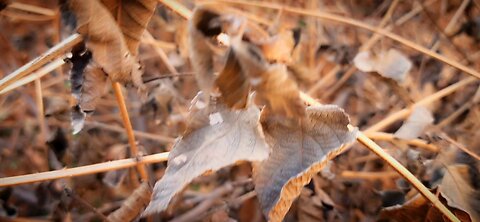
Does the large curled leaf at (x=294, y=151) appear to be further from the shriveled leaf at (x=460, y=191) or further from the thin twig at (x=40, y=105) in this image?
the thin twig at (x=40, y=105)

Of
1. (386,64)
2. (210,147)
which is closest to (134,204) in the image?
(210,147)

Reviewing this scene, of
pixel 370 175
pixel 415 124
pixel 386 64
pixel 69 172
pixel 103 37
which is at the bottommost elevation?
pixel 370 175

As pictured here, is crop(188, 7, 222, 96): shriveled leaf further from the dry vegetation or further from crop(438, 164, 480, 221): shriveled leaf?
crop(438, 164, 480, 221): shriveled leaf

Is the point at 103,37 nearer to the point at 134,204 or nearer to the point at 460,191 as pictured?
the point at 134,204

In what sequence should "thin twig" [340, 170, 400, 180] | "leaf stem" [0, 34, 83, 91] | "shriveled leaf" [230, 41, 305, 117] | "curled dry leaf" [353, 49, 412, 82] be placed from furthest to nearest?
"thin twig" [340, 170, 400, 180] < "curled dry leaf" [353, 49, 412, 82] < "leaf stem" [0, 34, 83, 91] < "shriveled leaf" [230, 41, 305, 117]

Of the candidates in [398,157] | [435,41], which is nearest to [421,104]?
[398,157]

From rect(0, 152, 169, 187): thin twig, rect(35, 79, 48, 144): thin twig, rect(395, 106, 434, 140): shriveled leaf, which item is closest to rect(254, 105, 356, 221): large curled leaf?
rect(0, 152, 169, 187): thin twig
